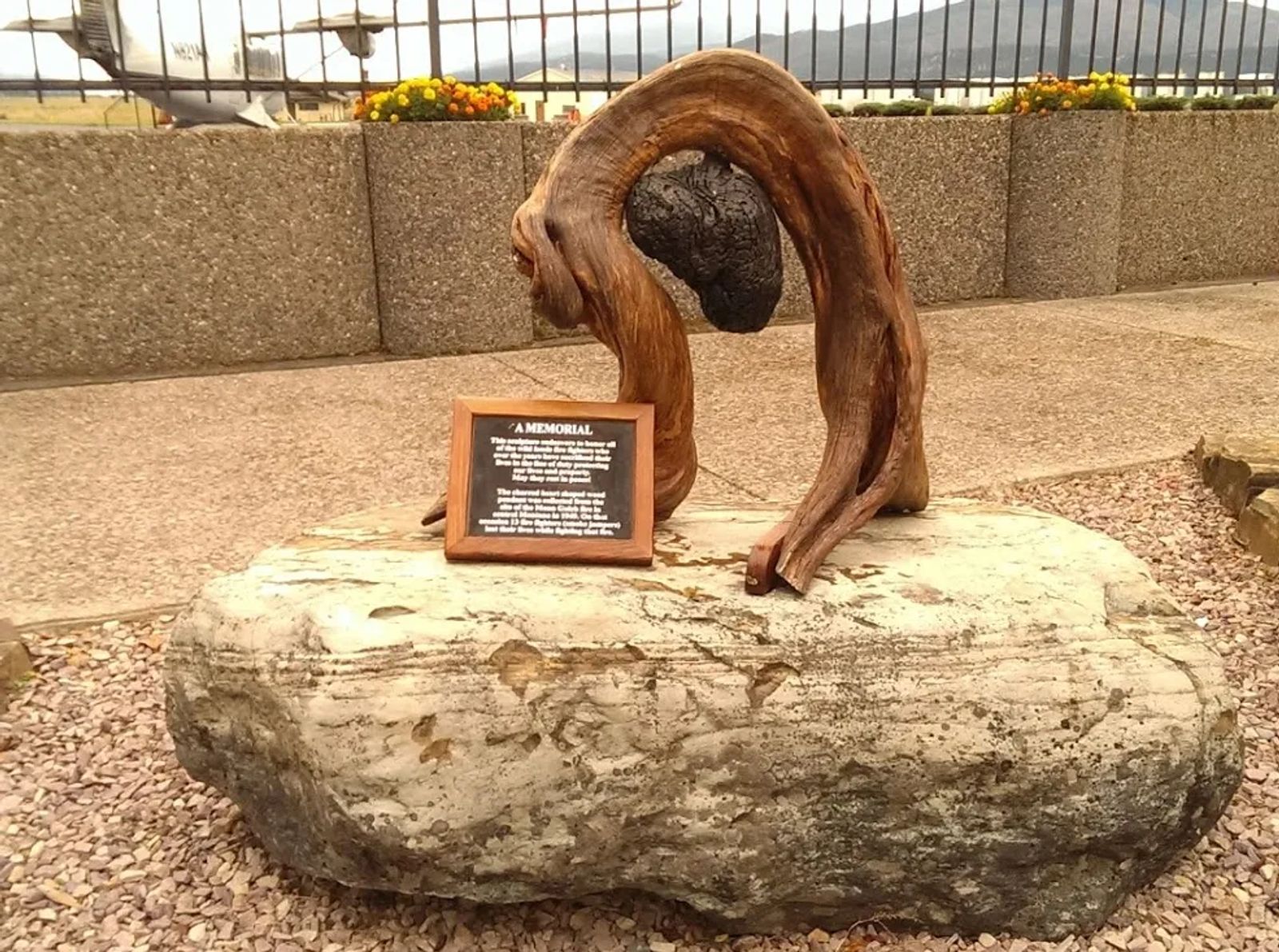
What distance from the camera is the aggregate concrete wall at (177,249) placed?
5.65 metres

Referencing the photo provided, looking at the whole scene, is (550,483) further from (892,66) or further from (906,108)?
(892,66)

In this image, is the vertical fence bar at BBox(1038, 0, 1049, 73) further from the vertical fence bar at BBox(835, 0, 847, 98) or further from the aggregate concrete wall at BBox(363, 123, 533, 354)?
the aggregate concrete wall at BBox(363, 123, 533, 354)

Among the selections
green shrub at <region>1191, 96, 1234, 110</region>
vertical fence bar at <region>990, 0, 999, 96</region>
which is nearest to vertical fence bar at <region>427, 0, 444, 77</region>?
vertical fence bar at <region>990, 0, 999, 96</region>

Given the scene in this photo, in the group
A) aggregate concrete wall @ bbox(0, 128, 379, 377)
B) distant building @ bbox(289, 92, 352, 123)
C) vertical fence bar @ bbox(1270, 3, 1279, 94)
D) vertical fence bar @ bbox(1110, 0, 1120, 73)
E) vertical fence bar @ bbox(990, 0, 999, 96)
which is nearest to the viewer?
aggregate concrete wall @ bbox(0, 128, 379, 377)

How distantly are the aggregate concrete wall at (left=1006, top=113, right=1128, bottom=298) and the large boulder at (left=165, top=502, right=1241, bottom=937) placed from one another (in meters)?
6.00

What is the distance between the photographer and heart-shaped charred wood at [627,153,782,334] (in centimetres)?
228

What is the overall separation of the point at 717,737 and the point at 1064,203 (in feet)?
21.5

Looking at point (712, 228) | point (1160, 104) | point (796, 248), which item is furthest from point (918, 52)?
point (712, 228)

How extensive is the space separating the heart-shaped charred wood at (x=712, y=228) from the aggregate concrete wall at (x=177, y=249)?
4162mm

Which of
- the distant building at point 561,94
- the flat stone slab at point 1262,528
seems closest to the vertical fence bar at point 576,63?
the distant building at point 561,94

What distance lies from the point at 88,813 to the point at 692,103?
191 cm

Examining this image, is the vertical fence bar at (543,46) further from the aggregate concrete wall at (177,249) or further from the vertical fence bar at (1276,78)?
the vertical fence bar at (1276,78)

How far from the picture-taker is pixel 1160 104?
320 inches

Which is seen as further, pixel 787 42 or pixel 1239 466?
pixel 787 42
